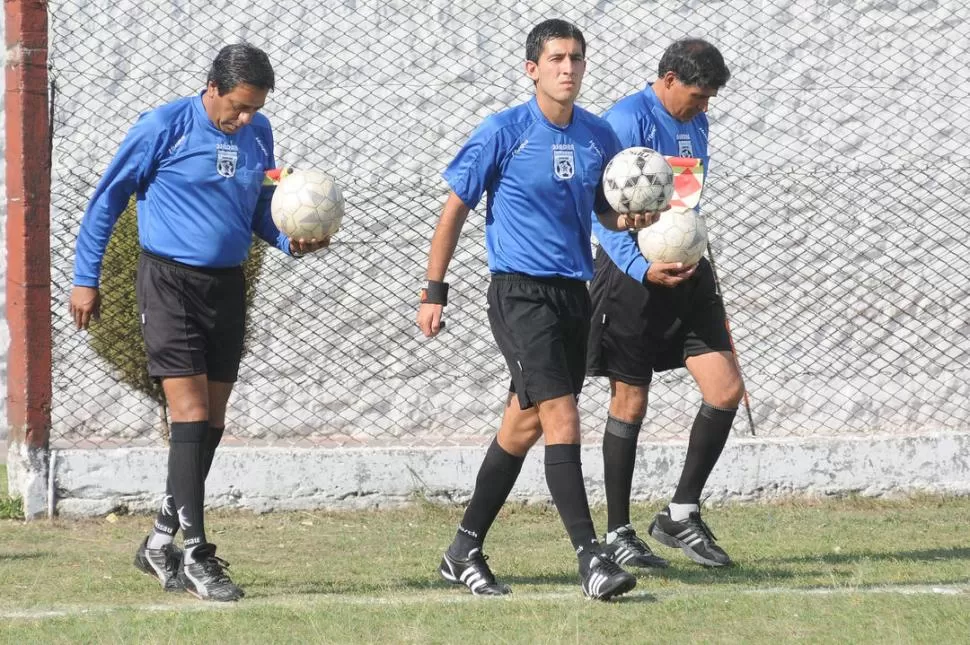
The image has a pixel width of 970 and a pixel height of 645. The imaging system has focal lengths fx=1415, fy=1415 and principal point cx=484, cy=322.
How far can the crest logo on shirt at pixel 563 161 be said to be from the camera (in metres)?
5.23

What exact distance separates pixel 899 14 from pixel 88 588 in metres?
7.07

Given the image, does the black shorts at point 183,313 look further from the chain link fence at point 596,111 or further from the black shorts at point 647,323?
the chain link fence at point 596,111

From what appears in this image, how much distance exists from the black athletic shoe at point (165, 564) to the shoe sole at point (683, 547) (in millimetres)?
2032

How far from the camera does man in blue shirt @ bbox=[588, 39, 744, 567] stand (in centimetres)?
580

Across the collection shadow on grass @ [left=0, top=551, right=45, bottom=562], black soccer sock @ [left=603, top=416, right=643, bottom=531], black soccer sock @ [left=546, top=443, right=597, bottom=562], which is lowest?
shadow on grass @ [left=0, top=551, right=45, bottom=562]

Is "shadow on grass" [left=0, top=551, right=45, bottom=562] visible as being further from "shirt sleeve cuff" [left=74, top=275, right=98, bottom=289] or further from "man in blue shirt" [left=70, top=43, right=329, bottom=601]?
"shirt sleeve cuff" [left=74, top=275, right=98, bottom=289]

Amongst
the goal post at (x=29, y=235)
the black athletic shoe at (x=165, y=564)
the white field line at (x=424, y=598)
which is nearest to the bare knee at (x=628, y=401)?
the white field line at (x=424, y=598)

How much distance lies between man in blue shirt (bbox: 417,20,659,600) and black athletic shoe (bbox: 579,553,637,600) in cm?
12

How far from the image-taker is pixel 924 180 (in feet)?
31.9

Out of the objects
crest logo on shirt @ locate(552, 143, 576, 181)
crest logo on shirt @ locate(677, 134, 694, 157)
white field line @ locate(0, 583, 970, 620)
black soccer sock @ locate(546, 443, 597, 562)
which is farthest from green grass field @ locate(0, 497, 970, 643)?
crest logo on shirt @ locate(677, 134, 694, 157)

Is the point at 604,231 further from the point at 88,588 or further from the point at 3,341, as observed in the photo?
the point at 3,341

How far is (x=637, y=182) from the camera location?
515 cm

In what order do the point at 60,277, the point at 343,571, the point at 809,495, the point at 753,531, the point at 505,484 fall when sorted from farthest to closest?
1. the point at 60,277
2. the point at 809,495
3. the point at 753,531
4. the point at 343,571
5. the point at 505,484

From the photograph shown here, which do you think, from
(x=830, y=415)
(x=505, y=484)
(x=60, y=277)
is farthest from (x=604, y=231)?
(x=60, y=277)
